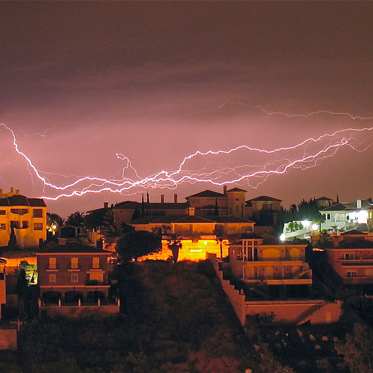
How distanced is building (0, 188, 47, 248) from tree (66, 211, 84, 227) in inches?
339

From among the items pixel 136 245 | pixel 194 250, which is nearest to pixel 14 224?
pixel 136 245

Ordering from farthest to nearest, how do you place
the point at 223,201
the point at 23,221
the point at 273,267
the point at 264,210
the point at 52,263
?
the point at 264,210, the point at 223,201, the point at 23,221, the point at 273,267, the point at 52,263

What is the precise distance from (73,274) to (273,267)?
1027cm

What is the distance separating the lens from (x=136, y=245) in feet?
166

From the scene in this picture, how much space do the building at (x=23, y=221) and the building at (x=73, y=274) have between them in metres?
12.6

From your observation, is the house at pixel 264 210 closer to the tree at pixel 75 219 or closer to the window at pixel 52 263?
the tree at pixel 75 219

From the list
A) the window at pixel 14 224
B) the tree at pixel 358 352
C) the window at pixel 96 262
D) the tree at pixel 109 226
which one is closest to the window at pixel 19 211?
the window at pixel 14 224

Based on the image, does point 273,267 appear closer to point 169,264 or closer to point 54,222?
point 169,264

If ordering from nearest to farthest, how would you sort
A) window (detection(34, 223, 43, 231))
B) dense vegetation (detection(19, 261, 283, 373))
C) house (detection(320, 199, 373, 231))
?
dense vegetation (detection(19, 261, 283, 373)) < window (detection(34, 223, 43, 231)) < house (detection(320, 199, 373, 231))

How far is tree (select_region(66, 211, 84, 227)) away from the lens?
226 ft

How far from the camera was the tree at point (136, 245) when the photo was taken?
165 ft

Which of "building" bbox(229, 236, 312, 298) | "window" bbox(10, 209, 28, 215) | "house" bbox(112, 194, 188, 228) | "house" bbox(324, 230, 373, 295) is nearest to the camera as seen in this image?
"building" bbox(229, 236, 312, 298)

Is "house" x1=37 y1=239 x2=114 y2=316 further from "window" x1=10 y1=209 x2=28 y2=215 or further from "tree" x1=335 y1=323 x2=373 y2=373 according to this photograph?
"window" x1=10 y1=209 x2=28 y2=215

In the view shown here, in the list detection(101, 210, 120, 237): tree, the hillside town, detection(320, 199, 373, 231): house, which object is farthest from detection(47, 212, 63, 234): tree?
detection(320, 199, 373, 231): house
